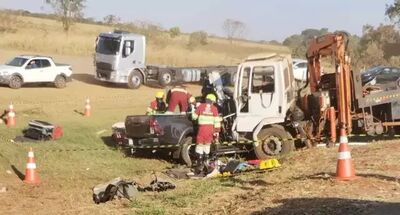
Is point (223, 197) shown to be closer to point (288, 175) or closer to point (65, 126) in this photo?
point (288, 175)

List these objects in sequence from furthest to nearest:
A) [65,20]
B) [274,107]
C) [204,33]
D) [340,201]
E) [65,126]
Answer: [204,33] → [65,20] → [65,126] → [274,107] → [340,201]

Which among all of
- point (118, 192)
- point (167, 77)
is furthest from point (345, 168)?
point (167, 77)

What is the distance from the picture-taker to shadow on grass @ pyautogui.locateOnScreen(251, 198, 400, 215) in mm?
7402

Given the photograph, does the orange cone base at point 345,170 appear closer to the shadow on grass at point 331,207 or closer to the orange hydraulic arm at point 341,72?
the shadow on grass at point 331,207

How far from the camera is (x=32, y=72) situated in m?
31.5

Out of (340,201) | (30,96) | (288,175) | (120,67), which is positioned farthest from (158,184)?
(120,67)

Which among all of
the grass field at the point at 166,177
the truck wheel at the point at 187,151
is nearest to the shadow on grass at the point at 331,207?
the grass field at the point at 166,177

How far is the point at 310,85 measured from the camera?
53.9ft

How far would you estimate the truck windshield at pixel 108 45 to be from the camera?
33406 mm

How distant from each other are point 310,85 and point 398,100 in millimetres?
2209

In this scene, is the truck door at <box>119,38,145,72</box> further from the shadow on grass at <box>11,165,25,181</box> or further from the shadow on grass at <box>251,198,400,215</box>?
the shadow on grass at <box>251,198,400,215</box>

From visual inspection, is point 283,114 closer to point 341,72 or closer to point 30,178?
point 341,72

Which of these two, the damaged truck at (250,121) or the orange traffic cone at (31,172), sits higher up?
the damaged truck at (250,121)

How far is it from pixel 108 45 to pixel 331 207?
2715 cm
